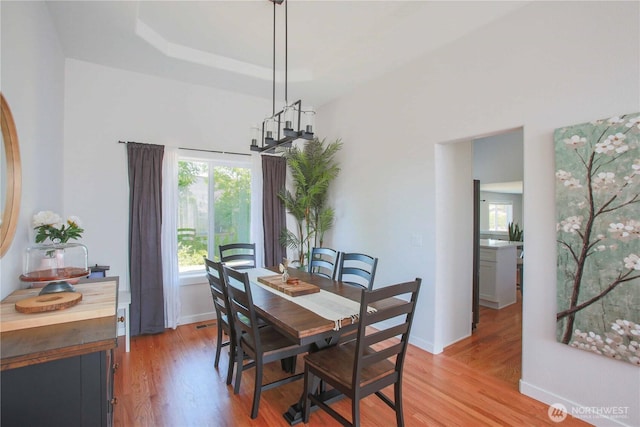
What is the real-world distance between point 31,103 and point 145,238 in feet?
5.76

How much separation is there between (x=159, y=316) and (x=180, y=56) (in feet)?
9.60

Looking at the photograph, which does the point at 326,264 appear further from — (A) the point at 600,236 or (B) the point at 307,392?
(A) the point at 600,236

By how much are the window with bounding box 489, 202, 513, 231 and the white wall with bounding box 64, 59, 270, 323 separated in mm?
8613

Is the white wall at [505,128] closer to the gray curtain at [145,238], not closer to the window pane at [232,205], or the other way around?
the window pane at [232,205]

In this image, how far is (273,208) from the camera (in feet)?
14.6

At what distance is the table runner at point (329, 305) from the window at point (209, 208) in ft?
5.94

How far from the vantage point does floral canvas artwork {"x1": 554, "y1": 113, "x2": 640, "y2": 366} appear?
1915 mm

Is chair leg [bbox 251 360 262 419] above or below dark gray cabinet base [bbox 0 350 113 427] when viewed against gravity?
below

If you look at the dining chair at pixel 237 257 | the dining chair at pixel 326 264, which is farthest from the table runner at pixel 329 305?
the dining chair at pixel 237 257

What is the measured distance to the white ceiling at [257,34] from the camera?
8.41 ft

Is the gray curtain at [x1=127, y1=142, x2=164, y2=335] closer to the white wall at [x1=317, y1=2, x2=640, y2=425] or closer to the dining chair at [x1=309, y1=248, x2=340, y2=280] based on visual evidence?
the dining chair at [x1=309, y1=248, x2=340, y2=280]

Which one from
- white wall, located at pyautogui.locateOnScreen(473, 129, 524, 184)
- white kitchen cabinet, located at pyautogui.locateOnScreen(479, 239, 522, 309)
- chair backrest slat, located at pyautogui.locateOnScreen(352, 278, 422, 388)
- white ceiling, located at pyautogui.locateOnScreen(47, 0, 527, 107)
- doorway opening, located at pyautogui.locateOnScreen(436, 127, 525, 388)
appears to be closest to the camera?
chair backrest slat, located at pyautogui.locateOnScreen(352, 278, 422, 388)

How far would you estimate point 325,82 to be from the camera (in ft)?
13.1

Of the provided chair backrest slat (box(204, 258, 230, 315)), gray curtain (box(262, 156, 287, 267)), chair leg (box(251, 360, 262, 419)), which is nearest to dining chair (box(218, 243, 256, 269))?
gray curtain (box(262, 156, 287, 267))
